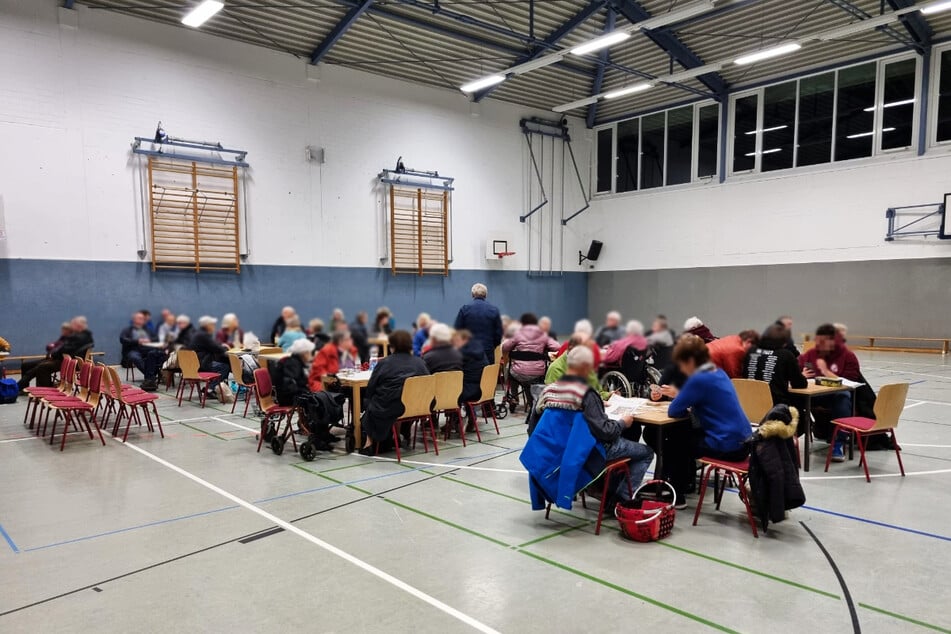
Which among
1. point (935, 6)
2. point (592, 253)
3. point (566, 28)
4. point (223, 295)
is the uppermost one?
point (566, 28)

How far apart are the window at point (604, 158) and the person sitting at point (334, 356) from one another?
1.67 metres

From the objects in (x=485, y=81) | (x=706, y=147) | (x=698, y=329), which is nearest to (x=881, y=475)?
(x=706, y=147)

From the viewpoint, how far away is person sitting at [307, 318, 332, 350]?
2053mm

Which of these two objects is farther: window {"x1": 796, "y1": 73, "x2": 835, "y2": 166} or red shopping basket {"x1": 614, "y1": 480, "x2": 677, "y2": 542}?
red shopping basket {"x1": 614, "y1": 480, "x2": 677, "y2": 542}

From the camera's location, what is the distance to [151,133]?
168 inches

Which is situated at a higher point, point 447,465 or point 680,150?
point 680,150

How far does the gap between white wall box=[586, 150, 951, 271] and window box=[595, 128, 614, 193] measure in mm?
117

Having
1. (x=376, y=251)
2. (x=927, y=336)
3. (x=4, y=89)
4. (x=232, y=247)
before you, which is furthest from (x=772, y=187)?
(x=4, y=89)

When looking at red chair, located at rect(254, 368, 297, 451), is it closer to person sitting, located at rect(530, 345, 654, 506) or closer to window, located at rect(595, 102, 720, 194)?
person sitting, located at rect(530, 345, 654, 506)

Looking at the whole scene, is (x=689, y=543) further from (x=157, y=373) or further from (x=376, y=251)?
(x=157, y=373)

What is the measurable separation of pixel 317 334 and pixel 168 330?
28.2 inches

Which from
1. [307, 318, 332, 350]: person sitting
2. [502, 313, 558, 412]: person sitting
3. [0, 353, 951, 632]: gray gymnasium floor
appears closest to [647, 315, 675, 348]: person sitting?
[502, 313, 558, 412]: person sitting

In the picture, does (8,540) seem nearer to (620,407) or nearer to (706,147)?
(620,407)

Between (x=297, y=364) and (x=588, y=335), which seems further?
(x=297, y=364)
